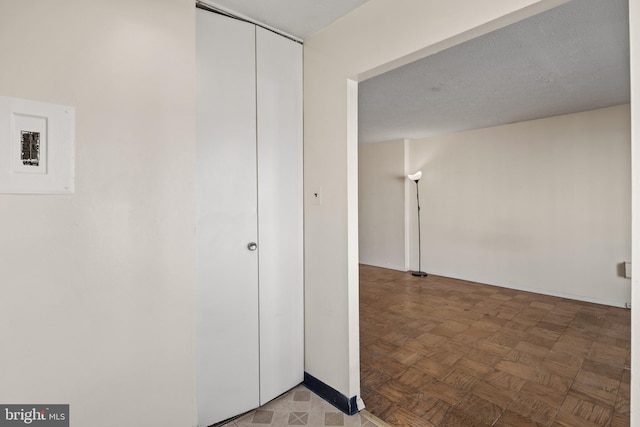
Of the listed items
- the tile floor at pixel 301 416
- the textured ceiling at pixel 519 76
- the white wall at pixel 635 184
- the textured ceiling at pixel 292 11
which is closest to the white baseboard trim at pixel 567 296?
the textured ceiling at pixel 519 76

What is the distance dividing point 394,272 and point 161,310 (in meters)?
4.56

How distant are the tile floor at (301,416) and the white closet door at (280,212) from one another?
0.27 ft

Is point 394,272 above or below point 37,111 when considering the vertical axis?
below

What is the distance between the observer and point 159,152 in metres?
1.35

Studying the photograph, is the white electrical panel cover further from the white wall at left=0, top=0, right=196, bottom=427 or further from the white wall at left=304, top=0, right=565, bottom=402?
the white wall at left=304, top=0, right=565, bottom=402

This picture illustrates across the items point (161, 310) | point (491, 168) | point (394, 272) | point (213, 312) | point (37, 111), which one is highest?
point (491, 168)

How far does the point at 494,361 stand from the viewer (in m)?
2.35

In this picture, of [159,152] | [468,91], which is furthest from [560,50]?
[159,152]

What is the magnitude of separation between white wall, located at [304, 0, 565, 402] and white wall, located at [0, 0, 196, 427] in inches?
31.0

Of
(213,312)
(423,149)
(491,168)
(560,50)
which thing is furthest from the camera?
(423,149)

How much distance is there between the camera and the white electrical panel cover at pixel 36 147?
3.41ft

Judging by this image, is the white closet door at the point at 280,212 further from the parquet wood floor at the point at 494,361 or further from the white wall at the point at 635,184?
the white wall at the point at 635,184

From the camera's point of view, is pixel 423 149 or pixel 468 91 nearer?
pixel 468 91

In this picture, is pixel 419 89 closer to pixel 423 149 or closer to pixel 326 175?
pixel 326 175
